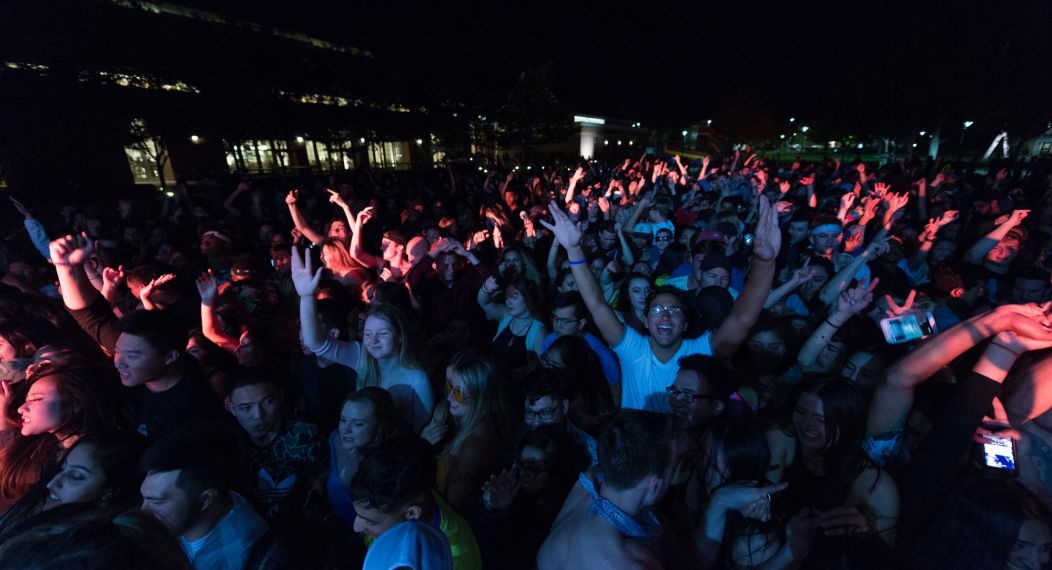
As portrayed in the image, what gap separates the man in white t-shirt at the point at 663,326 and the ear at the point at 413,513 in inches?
74.8

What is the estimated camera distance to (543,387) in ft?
8.69

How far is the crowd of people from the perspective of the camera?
1747mm

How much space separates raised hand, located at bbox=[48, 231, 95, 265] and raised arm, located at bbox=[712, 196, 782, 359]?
17.4 ft

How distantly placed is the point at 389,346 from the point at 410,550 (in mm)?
1764

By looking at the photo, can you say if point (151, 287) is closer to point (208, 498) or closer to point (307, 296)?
point (307, 296)

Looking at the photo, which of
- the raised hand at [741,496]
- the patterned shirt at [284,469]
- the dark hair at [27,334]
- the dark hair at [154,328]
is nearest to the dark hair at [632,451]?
the raised hand at [741,496]

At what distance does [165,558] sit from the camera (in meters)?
1.50

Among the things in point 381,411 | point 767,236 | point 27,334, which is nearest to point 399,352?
point 381,411

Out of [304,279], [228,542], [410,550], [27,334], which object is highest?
[304,279]

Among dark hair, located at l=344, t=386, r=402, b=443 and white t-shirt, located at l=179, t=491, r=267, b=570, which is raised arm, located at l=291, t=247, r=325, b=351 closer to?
dark hair, located at l=344, t=386, r=402, b=443

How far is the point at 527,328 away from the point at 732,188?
10127 millimetres

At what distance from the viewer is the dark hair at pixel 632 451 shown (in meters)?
1.74

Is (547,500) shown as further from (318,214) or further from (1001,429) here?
(318,214)

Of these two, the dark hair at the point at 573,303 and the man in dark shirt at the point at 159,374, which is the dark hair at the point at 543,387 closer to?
the dark hair at the point at 573,303
